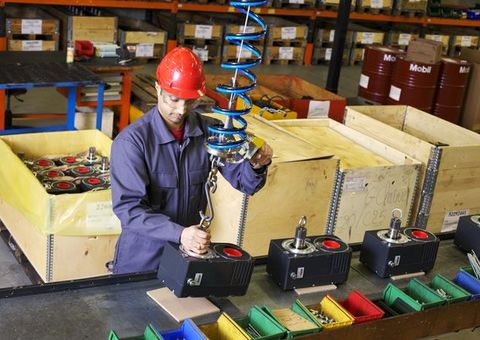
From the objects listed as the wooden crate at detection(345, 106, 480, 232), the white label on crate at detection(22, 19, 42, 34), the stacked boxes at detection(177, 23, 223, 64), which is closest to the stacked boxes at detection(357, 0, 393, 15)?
the stacked boxes at detection(177, 23, 223, 64)

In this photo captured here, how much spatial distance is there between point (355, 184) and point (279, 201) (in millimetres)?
563

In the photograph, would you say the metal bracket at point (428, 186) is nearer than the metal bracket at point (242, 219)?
No

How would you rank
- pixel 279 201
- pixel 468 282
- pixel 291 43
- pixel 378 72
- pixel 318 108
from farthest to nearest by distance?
pixel 291 43, pixel 378 72, pixel 318 108, pixel 279 201, pixel 468 282

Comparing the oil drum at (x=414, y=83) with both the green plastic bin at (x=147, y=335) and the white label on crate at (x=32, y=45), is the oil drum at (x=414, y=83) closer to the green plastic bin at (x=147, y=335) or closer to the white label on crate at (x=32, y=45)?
the white label on crate at (x=32, y=45)

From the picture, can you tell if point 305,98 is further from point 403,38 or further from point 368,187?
point 403,38

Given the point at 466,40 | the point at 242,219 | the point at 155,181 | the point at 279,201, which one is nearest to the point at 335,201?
the point at 279,201

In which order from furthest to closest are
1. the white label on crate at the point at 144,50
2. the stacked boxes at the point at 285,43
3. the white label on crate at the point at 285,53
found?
the white label on crate at the point at 285,53 → the stacked boxes at the point at 285,43 → the white label on crate at the point at 144,50

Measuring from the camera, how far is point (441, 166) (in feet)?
16.1

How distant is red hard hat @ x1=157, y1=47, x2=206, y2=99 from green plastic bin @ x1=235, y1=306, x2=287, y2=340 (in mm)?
912

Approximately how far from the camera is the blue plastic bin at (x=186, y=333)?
224 centimetres

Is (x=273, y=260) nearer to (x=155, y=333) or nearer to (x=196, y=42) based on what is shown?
(x=155, y=333)

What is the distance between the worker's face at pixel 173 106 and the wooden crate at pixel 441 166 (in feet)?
7.93

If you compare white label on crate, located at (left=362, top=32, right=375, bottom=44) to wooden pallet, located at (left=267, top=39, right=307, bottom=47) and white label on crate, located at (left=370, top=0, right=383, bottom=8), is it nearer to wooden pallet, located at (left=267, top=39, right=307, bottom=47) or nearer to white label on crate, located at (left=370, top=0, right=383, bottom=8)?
white label on crate, located at (left=370, top=0, right=383, bottom=8)

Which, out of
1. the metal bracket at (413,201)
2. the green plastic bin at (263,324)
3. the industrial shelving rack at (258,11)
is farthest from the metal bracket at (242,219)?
the industrial shelving rack at (258,11)
